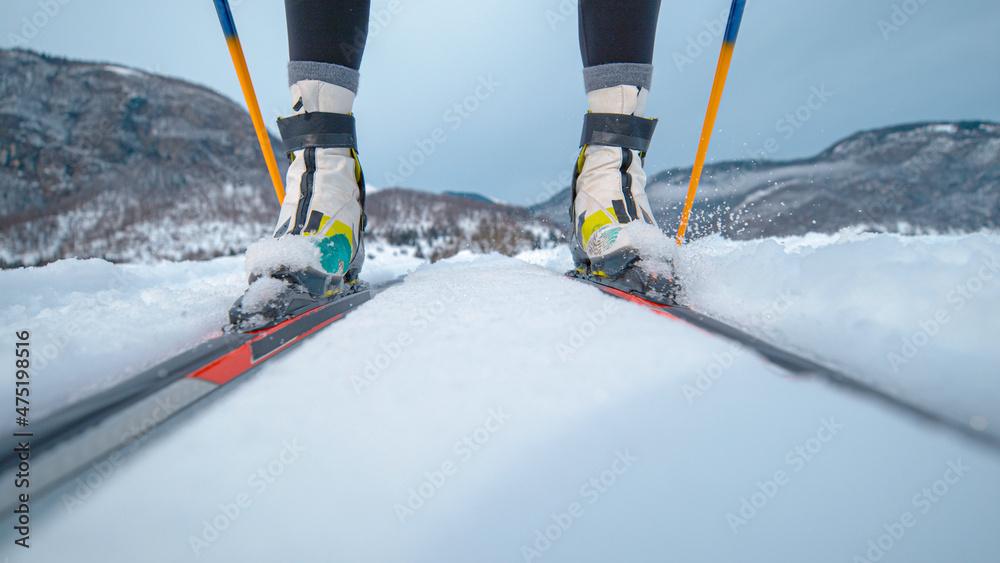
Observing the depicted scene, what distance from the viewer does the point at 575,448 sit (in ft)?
1.13

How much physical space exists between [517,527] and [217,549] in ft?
0.68

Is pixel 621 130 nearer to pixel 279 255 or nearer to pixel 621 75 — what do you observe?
pixel 621 75

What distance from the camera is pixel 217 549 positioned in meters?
0.27

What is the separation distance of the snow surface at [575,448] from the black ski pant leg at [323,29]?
836 mm

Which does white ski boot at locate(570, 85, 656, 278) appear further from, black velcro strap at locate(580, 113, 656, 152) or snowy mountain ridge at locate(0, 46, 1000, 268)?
snowy mountain ridge at locate(0, 46, 1000, 268)

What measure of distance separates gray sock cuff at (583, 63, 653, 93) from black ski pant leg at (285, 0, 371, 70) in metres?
0.70

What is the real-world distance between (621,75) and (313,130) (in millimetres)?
900

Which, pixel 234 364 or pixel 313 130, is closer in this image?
pixel 234 364

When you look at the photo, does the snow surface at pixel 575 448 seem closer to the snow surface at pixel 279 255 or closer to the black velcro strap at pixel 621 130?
the snow surface at pixel 279 255

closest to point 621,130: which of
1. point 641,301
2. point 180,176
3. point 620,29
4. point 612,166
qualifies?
point 612,166

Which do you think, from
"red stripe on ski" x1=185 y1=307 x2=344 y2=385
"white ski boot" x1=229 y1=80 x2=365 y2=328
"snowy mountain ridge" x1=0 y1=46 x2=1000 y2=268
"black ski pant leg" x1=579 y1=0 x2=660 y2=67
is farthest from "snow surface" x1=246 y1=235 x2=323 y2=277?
"snowy mountain ridge" x1=0 y1=46 x2=1000 y2=268

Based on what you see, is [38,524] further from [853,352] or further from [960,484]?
[853,352]

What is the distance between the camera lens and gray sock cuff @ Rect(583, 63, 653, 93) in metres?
1.15

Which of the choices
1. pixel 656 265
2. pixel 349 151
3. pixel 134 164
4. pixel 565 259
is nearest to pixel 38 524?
pixel 656 265
